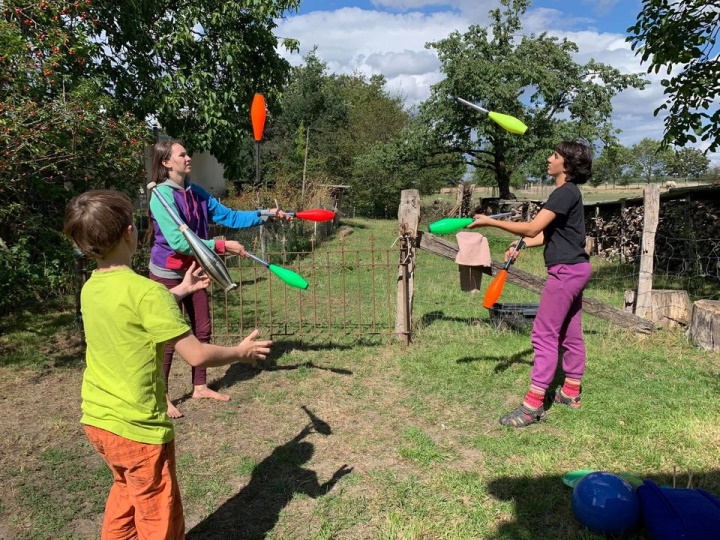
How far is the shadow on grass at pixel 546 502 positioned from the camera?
8.14 feet

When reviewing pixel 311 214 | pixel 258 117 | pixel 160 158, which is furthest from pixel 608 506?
pixel 258 117

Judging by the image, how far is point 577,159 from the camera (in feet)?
11.0

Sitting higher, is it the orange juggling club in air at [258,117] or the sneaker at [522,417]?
the orange juggling club in air at [258,117]

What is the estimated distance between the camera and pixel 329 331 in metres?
5.60

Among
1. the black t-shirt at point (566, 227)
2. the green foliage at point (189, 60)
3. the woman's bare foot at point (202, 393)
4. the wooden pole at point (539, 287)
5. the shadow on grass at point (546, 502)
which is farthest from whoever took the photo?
the green foliage at point (189, 60)

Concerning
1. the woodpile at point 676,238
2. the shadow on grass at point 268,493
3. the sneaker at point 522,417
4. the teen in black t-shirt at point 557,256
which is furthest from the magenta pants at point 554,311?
the woodpile at point 676,238

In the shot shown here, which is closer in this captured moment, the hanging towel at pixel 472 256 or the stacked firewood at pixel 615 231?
the hanging towel at pixel 472 256

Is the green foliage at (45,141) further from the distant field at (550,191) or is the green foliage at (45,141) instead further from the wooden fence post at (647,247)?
the distant field at (550,191)

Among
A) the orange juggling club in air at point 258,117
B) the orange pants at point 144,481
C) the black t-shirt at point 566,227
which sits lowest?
the orange pants at point 144,481

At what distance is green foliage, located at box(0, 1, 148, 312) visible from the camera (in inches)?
179

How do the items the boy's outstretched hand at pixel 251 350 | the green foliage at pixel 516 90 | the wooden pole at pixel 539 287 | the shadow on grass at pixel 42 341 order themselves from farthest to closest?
the green foliage at pixel 516 90 < the wooden pole at pixel 539 287 < the shadow on grass at pixel 42 341 < the boy's outstretched hand at pixel 251 350

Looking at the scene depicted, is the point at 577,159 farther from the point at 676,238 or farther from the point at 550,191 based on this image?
the point at 550,191

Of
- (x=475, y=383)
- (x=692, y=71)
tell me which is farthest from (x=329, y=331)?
(x=692, y=71)

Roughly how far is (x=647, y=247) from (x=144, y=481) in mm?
5510
